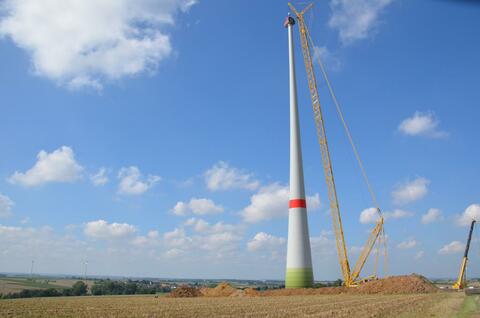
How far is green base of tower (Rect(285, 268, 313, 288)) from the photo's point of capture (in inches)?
2677

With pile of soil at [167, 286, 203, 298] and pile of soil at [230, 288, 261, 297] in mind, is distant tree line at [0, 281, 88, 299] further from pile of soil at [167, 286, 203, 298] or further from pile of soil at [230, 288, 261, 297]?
pile of soil at [230, 288, 261, 297]

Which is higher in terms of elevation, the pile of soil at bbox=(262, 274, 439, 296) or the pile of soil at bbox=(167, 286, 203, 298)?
the pile of soil at bbox=(262, 274, 439, 296)

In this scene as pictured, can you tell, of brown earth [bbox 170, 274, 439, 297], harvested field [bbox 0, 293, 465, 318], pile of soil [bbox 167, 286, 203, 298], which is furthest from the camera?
pile of soil [bbox 167, 286, 203, 298]

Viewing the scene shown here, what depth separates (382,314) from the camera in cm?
2970

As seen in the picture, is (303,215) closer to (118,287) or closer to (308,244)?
(308,244)

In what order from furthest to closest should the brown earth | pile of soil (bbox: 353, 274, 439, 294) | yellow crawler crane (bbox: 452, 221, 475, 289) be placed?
yellow crawler crane (bbox: 452, 221, 475, 289)
pile of soil (bbox: 353, 274, 439, 294)
the brown earth

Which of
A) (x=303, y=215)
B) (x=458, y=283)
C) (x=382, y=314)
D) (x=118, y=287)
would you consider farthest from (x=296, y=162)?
(x=118, y=287)

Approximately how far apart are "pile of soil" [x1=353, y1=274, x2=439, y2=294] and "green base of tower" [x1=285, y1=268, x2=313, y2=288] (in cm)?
918

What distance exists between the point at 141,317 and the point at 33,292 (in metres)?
93.3

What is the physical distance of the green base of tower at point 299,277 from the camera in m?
68.0

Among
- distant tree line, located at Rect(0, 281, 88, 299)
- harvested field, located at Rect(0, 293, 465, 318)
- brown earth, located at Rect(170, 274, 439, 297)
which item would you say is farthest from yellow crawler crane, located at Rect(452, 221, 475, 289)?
distant tree line, located at Rect(0, 281, 88, 299)

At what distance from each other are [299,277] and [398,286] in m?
16.7

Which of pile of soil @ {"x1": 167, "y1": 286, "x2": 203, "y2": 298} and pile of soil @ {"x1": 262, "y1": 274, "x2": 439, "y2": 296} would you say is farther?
pile of soil @ {"x1": 167, "y1": 286, "x2": 203, "y2": 298}

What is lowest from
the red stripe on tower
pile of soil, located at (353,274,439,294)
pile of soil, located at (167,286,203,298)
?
pile of soil, located at (167,286,203,298)
